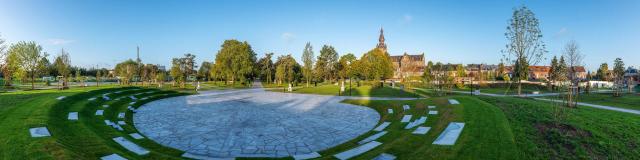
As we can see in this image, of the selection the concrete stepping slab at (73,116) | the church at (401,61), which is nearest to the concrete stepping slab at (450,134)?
the concrete stepping slab at (73,116)

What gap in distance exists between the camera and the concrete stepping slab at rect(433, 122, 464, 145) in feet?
26.8

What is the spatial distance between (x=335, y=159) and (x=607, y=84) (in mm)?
72189

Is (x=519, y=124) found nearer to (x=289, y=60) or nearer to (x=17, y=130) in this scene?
(x=17, y=130)

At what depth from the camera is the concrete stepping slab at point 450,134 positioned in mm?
8166

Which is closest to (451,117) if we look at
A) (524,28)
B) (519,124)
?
(519,124)

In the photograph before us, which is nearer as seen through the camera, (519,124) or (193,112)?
(519,124)

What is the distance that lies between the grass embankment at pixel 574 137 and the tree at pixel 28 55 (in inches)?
1860

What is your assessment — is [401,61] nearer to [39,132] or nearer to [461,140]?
[461,140]

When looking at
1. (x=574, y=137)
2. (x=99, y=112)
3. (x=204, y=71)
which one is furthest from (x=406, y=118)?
(x=204, y=71)

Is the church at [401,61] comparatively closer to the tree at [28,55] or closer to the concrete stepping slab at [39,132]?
the tree at [28,55]

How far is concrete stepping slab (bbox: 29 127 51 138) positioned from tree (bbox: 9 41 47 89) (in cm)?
3416

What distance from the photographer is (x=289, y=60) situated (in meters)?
69.3

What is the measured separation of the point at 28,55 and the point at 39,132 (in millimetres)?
36807

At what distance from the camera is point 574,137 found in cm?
891
